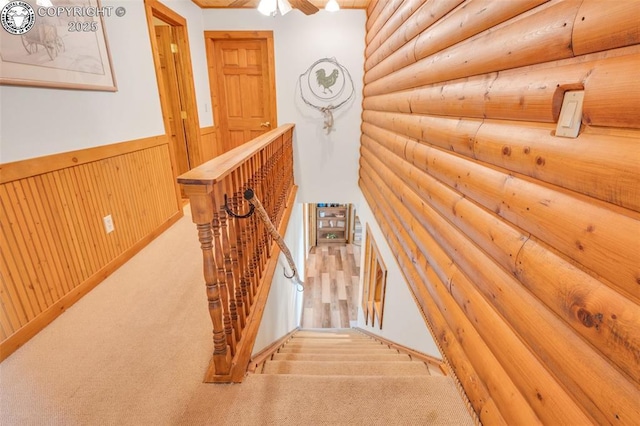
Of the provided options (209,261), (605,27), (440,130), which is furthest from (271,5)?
(605,27)

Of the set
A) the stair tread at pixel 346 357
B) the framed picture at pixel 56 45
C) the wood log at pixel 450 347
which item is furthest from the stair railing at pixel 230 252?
the framed picture at pixel 56 45

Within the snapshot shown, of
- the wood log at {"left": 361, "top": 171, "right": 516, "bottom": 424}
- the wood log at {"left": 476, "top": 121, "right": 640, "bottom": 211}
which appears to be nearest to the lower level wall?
the wood log at {"left": 361, "top": 171, "right": 516, "bottom": 424}

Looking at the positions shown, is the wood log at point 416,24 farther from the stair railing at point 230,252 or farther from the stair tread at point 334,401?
the stair tread at point 334,401

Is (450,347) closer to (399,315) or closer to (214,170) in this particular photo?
(399,315)

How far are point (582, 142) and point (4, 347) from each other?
7.82 ft

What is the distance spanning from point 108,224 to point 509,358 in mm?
2450

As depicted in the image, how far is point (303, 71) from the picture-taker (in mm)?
4250

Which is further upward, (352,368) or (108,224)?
(108,224)

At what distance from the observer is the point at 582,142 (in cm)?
76

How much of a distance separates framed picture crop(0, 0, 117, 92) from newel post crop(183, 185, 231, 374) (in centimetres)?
125

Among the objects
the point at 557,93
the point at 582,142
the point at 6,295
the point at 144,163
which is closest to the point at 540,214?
the point at 582,142

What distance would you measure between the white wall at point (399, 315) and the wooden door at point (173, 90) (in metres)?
2.49

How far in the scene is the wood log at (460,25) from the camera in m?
1.06

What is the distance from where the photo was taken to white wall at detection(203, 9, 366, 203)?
4.02m
